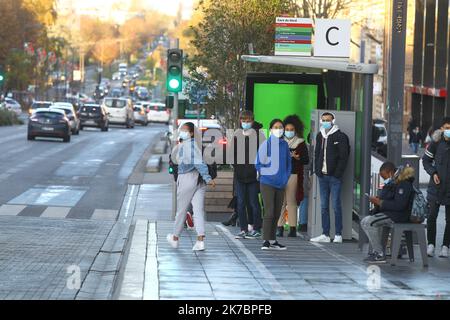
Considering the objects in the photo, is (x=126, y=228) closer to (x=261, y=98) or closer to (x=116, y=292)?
(x=261, y=98)

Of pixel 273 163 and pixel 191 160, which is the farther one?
pixel 273 163

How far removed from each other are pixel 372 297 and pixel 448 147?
4763 millimetres

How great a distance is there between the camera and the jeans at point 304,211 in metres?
18.0

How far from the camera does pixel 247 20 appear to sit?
87.6ft

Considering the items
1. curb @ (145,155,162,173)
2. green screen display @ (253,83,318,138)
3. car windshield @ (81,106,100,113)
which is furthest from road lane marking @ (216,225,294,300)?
car windshield @ (81,106,100,113)

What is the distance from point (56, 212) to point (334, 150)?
7.62 metres

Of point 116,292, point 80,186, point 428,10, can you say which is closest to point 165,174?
point 80,186

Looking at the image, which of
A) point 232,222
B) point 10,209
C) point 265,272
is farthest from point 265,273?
point 10,209

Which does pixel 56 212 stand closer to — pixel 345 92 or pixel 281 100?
pixel 281 100

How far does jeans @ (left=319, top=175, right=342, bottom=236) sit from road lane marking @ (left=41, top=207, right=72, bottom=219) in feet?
20.7

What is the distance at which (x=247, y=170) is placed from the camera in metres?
16.8

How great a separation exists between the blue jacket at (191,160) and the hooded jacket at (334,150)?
6.96ft

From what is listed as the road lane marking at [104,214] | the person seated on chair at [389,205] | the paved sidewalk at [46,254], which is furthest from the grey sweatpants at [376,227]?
the road lane marking at [104,214]
